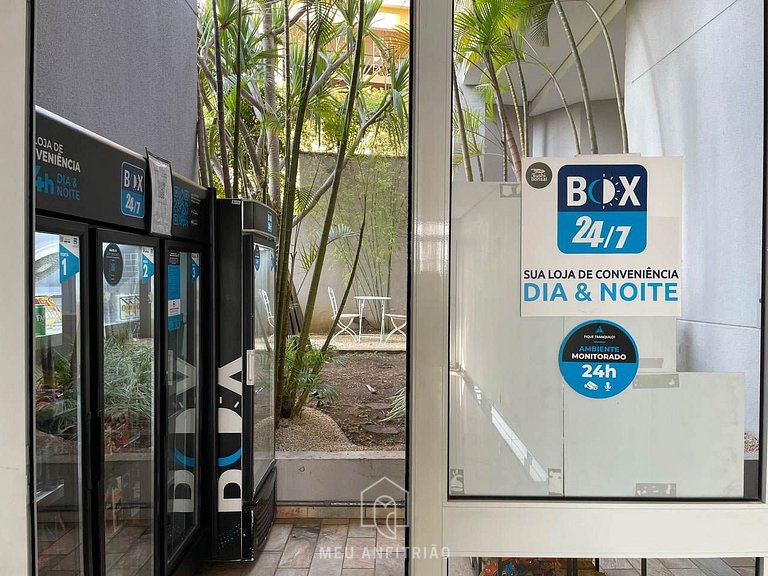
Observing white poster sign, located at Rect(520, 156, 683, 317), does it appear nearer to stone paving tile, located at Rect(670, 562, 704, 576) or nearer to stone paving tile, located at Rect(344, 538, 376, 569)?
Result: stone paving tile, located at Rect(670, 562, 704, 576)

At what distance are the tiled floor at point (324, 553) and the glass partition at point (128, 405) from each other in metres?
0.84

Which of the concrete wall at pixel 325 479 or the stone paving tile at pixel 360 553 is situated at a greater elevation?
the concrete wall at pixel 325 479

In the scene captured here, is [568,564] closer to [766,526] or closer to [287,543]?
[766,526]

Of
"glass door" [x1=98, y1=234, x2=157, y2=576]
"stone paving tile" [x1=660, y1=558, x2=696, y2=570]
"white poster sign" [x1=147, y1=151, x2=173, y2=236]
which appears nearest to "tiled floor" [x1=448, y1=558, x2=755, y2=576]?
"stone paving tile" [x1=660, y1=558, x2=696, y2=570]

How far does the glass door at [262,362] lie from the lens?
3.22m

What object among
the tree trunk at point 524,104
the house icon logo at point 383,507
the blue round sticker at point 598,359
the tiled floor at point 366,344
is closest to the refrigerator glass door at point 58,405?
the tree trunk at point 524,104

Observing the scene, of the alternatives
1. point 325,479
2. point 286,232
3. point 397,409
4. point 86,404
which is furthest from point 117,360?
point 397,409

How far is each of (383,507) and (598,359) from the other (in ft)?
10.9

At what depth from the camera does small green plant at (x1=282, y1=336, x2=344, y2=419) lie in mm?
4535

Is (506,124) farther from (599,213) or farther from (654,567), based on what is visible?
(654,567)

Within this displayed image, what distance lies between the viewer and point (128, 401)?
2.28 metres

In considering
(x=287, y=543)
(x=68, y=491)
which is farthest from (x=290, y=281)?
(x=68, y=491)

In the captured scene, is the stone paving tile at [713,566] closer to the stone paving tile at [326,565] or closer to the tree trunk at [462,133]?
the tree trunk at [462,133]

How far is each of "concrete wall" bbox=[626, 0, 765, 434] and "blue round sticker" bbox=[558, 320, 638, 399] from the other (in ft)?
0.36
